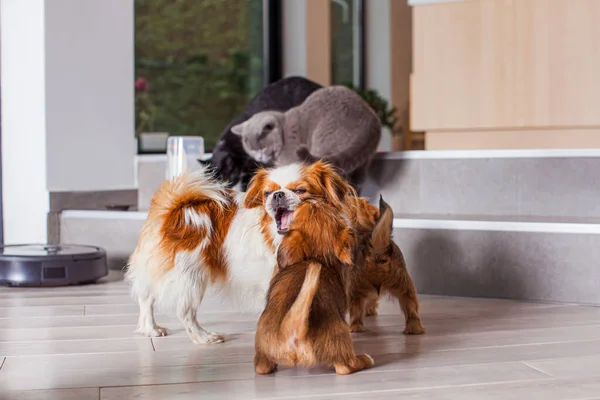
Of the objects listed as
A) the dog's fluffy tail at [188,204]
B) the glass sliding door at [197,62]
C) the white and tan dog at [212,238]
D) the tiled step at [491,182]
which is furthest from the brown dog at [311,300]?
the glass sliding door at [197,62]

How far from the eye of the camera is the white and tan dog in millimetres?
1812

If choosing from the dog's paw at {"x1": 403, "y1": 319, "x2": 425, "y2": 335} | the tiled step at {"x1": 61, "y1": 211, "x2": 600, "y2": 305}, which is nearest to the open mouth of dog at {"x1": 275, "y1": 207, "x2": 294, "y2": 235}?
the dog's paw at {"x1": 403, "y1": 319, "x2": 425, "y2": 335}

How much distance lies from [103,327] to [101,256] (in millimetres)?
873

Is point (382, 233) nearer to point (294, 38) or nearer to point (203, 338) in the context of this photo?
point (203, 338)

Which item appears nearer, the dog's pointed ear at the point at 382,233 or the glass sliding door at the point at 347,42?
the dog's pointed ear at the point at 382,233

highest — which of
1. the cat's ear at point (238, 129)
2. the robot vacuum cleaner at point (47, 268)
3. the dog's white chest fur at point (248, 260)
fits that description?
the cat's ear at point (238, 129)

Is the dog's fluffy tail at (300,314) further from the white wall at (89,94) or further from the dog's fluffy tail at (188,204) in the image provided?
the white wall at (89,94)

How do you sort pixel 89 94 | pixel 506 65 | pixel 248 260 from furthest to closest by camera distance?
1. pixel 89 94
2. pixel 506 65
3. pixel 248 260

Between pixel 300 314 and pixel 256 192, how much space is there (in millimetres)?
435

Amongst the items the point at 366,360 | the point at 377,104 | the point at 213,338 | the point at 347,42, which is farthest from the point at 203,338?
the point at 347,42

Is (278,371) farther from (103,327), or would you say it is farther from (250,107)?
(250,107)

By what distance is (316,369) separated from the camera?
64.8 inches

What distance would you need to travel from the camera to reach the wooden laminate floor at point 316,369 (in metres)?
1.49

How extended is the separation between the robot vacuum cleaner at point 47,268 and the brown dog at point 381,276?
1.26m
